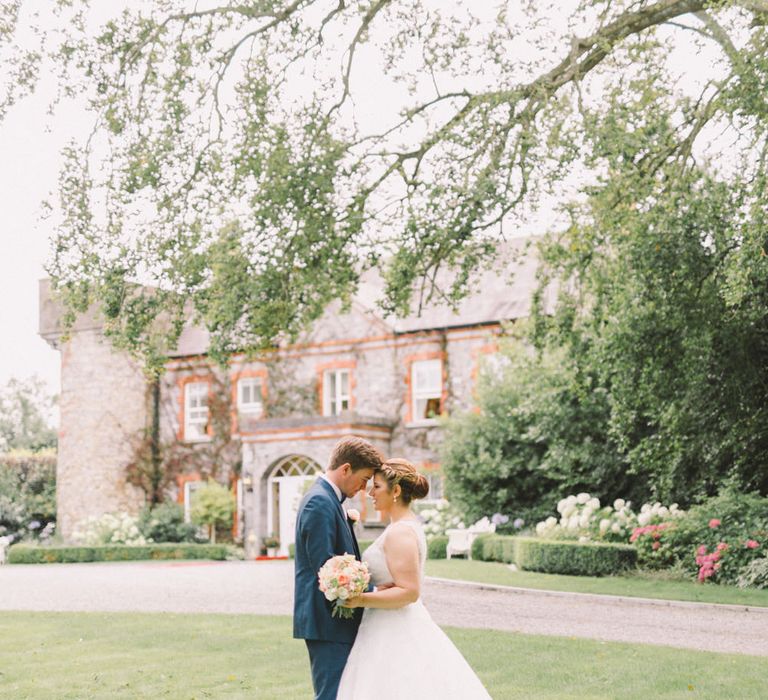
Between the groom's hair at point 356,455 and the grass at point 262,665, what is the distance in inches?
147

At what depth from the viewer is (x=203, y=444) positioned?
3316 cm

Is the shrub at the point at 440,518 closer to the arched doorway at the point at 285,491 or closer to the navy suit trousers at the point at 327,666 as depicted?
the arched doorway at the point at 285,491

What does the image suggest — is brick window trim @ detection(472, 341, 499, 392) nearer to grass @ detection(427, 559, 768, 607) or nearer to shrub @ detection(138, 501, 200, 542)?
grass @ detection(427, 559, 768, 607)

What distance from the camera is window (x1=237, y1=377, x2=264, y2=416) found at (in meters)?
32.8

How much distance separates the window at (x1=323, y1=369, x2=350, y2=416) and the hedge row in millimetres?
12134

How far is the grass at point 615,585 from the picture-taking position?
14.8 m

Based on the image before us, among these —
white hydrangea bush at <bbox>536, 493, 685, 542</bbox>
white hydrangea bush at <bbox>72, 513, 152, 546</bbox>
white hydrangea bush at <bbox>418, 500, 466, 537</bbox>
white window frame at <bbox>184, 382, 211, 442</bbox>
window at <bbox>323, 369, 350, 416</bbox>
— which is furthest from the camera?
white window frame at <bbox>184, 382, 211, 442</bbox>

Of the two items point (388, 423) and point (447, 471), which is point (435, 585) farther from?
point (388, 423)

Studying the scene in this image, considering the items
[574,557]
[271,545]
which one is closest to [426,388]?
[271,545]

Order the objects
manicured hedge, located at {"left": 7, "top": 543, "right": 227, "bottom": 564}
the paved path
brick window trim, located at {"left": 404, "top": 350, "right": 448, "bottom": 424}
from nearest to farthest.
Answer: the paved path, manicured hedge, located at {"left": 7, "top": 543, "right": 227, "bottom": 564}, brick window trim, located at {"left": 404, "top": 350, "right": 448, "bottom": 424}

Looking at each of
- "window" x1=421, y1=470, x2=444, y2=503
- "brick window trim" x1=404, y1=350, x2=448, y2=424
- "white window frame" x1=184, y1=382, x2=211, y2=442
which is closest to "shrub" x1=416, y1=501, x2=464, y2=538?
"window" x1=421, y1=470, x2=444, y2=503

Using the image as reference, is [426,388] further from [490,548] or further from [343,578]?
[343,578]

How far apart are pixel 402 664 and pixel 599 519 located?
15.8 m

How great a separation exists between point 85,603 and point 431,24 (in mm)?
9692
